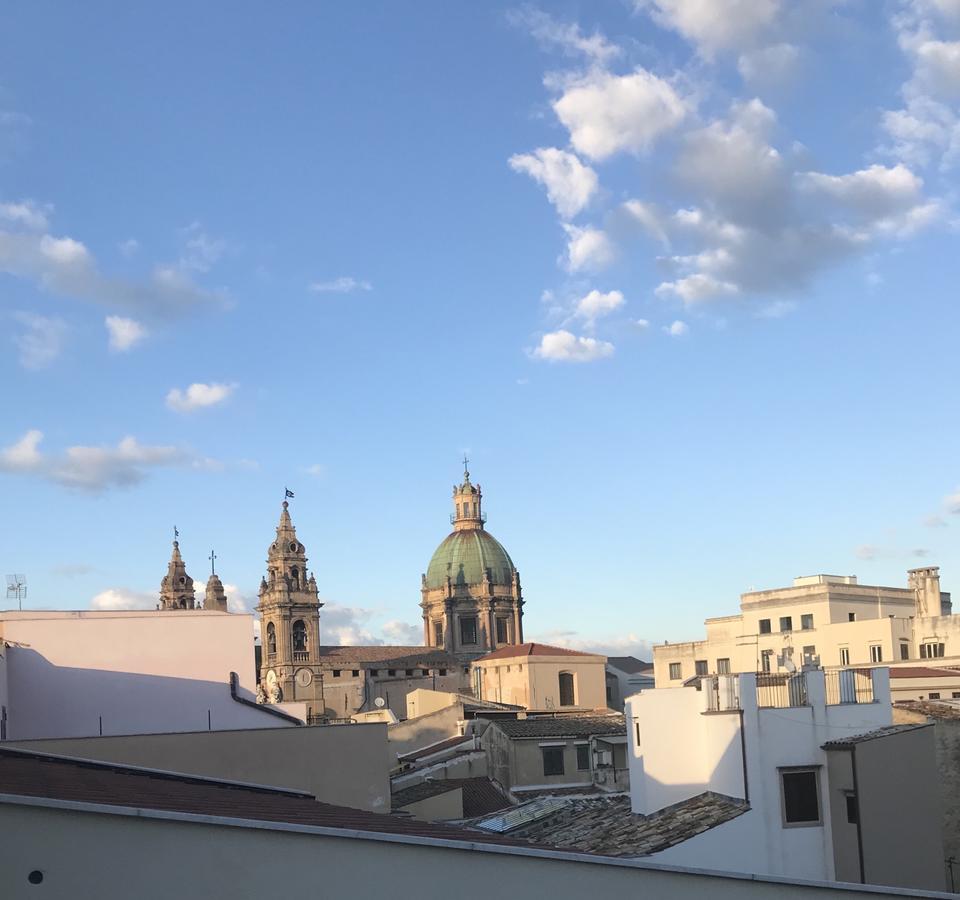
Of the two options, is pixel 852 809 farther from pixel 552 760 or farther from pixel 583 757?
pixel 583 757

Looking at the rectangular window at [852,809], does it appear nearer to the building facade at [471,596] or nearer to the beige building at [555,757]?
the beige building at [555,757]

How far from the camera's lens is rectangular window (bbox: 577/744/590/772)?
47.3 m

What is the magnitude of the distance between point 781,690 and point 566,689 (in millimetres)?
56661

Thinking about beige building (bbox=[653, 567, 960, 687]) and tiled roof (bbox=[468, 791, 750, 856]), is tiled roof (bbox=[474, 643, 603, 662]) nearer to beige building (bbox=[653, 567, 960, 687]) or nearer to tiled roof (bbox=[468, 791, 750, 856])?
beige building (bbox=[653, 567, 960, 687])

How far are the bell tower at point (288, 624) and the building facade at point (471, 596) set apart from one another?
19997 millimetres

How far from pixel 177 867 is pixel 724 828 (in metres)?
17.0

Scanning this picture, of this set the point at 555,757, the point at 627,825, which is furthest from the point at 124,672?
the point at 555,757

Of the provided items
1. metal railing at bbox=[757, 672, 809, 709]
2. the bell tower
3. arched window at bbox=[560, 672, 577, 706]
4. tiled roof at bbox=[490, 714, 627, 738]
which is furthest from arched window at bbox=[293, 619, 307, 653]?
metal railing at bbox=[757, 672, 809, 709]

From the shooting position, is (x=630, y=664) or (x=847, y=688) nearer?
(x=847, y=688)

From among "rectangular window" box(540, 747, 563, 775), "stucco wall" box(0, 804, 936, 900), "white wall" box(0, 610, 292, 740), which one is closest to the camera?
"stucco wall" box(0, 804, 936, 900)

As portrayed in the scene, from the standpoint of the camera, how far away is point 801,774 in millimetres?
24656

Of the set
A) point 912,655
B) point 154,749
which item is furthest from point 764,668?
point 154,749

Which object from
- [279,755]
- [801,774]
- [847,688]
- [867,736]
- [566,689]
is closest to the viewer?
[279,755]

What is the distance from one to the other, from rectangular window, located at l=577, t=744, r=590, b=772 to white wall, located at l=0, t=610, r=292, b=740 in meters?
18.5
